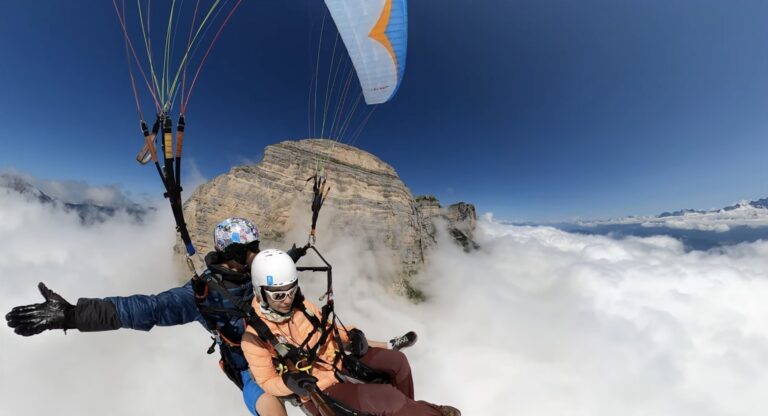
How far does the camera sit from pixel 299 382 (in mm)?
2684

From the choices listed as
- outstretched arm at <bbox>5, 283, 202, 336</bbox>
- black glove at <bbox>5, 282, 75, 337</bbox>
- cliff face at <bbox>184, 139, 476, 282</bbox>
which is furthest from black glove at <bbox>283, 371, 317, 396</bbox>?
cliff face at <bbox>184, 139, 476, 282</bbox>

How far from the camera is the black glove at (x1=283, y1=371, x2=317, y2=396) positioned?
2656 mm

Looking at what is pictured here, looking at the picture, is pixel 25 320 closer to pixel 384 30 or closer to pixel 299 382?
pixel 299 382

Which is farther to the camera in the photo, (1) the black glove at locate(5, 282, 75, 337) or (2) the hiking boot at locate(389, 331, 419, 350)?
(2) the hiking boot at locate(389, 331, 419, 350)

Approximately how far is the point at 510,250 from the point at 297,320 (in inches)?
8110

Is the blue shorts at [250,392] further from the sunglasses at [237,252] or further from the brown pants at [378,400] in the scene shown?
the sunglasses at [237,252]

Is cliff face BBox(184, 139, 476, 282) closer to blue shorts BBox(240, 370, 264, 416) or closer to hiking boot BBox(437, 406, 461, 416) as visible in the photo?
blue shorts BBox(240, 370, 264, 416)

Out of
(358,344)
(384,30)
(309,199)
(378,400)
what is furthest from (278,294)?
(309,199)

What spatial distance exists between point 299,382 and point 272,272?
106 centimetres

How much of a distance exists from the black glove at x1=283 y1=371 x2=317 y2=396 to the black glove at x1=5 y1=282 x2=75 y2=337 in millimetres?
1712

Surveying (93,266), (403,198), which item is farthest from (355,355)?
(93,266)

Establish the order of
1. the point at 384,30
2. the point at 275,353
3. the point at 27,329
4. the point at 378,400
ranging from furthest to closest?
the point at 384,30 → the point at 275,353 → the point at 378,400 → the point at 27,329

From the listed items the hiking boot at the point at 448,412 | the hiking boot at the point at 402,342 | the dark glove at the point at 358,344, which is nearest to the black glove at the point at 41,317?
the dark glove at the point at 358,344

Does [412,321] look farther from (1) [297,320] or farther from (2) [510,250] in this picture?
(2) [510,250]
